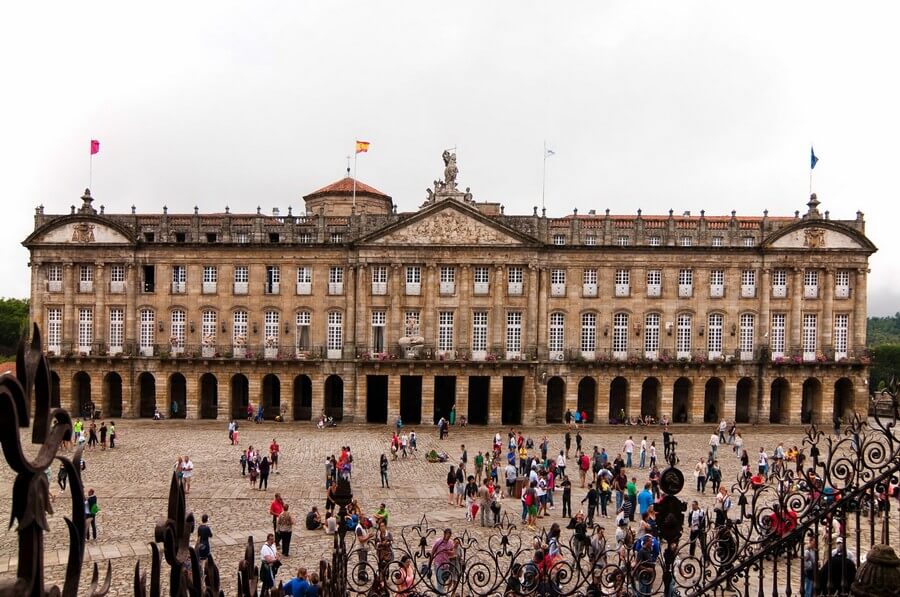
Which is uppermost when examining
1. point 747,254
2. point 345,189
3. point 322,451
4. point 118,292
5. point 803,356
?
point 345,189

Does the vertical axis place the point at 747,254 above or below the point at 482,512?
above

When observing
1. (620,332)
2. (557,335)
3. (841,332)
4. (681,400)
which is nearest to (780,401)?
(841,332)

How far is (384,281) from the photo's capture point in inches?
1811

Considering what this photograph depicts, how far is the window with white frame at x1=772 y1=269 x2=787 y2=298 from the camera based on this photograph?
4644 centimetres

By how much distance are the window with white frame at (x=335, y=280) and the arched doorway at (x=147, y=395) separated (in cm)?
1280

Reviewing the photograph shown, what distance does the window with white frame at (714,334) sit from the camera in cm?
4638

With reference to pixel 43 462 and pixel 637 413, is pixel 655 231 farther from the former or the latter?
pixel 43 462

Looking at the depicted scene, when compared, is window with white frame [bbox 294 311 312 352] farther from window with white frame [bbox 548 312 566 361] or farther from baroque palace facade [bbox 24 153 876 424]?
window with white frame [bbox 548 312 566 361]

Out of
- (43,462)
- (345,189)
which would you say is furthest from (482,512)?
(345,189)

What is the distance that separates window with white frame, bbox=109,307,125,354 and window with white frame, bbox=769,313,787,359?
39957 mm

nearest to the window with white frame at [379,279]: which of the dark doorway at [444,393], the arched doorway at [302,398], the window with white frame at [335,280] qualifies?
the window with white frame at [335,280]

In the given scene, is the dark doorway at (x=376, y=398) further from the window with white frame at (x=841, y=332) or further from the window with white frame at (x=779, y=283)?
the window with white frame at (x=841, y=332)

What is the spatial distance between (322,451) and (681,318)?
24128 mm

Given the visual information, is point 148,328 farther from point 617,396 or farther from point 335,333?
point 617,396
